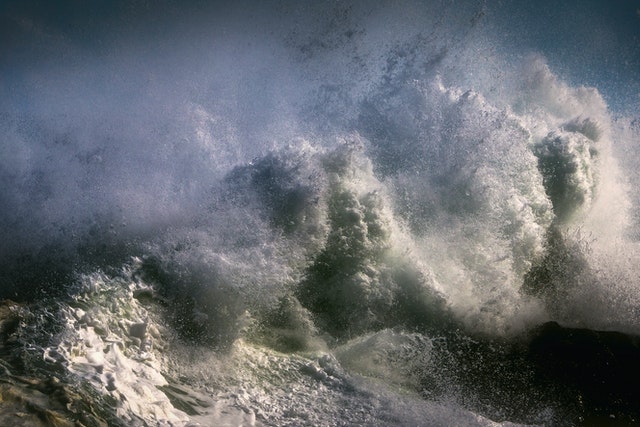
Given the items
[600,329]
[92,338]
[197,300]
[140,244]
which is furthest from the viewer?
[600,329]

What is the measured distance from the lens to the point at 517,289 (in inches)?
219

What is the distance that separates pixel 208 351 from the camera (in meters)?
3.72

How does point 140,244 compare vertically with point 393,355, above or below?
above

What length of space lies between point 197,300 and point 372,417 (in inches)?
74.9

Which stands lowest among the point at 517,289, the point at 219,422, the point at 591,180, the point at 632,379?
the point at 219,422

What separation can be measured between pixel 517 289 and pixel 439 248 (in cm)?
110

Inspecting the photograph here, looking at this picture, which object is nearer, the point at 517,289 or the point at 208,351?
the point at 208,351

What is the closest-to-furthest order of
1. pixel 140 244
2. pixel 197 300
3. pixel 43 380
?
pixel 43 380 → pixel 197 300 → pixel 140 244

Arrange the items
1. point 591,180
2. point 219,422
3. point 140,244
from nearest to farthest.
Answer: point 219,422 → point 140,244 → point 591,180

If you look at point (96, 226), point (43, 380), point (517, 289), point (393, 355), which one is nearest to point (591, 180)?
point (517, 289)

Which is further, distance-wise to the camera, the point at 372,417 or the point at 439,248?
the point at 439,248

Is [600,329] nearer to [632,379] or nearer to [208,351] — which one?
[632,379]

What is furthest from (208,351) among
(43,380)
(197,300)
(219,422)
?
(43,380)

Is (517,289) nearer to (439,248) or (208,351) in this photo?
(439,248)
